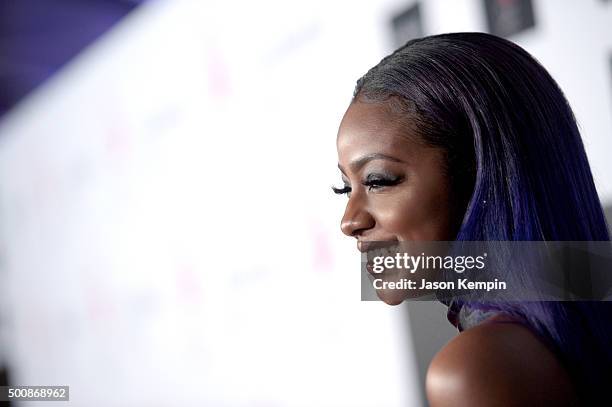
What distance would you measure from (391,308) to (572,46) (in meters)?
0.62

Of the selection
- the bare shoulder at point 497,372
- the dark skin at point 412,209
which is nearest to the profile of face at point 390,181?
the dark skin at point 412,209

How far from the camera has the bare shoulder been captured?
0.57 m

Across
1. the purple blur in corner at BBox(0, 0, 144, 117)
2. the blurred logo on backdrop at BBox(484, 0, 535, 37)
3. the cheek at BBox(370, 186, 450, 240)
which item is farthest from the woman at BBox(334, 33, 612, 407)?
the purple blur in corner at BBox(0, 0, 144, 117)

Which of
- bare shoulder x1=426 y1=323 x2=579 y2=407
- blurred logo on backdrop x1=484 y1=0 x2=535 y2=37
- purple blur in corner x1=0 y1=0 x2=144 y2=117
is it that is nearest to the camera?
bare shoulder x1=426 y1=323 x2=579 y2=407

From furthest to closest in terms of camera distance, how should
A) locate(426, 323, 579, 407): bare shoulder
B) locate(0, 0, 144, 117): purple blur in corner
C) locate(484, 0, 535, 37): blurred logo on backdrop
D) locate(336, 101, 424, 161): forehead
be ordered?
locate(0, 0, 144, 117): purple blur in corner, locate(484, 0, 535, 37): blurred logo on backdrop, locate(336, 101, 424, 161): forehead, locate(426, 323, 579, 407): bare shoulder

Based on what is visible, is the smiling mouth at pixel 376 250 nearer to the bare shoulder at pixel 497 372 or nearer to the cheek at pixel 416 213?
the cheek at pixel 416 213

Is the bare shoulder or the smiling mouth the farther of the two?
the smiling mouth

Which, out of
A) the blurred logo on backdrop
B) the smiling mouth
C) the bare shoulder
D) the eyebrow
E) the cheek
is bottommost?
the bare shoulder

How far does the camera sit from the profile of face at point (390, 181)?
755 millimetres

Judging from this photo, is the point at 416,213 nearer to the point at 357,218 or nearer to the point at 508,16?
the point at 357,218

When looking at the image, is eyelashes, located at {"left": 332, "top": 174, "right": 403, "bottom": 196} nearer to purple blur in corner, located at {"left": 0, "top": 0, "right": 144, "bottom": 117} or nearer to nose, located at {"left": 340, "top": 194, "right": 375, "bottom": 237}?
nose, located at {"left": 340, "top": 194, "right": 375, "bottom": 237}

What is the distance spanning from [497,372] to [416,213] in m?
0.24

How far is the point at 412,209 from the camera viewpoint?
2.52ft

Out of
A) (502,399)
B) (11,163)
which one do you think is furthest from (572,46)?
(11,163)
